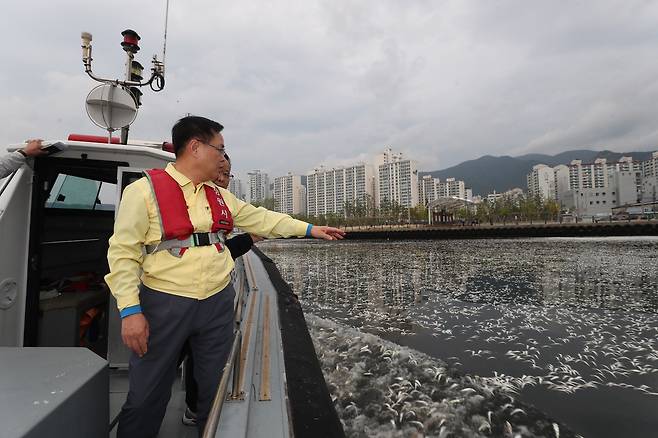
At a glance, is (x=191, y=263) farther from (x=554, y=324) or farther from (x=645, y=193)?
(x=645, y=193)

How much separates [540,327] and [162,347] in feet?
23.4

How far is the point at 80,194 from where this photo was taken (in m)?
3.42

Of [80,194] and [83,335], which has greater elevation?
[80,194]

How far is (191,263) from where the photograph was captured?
1.63 meters

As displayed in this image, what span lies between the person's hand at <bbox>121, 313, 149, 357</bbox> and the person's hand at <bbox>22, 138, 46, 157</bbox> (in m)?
1.70

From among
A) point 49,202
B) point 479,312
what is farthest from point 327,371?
point 479,312

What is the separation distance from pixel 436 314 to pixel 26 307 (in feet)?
23.3

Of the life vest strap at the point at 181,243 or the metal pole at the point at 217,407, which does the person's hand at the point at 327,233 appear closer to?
the life vest strap at the point at 181,243

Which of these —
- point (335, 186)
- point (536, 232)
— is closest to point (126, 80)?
point (536, 232)

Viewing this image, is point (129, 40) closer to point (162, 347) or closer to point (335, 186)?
point (162, 347)

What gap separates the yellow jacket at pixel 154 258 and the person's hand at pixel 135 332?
7 cm

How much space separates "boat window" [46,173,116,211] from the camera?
3.08m

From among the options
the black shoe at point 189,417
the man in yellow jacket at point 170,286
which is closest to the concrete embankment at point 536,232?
the black shoe at point 189,417

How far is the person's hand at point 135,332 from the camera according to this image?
57.1 inches
